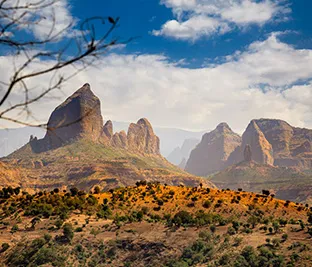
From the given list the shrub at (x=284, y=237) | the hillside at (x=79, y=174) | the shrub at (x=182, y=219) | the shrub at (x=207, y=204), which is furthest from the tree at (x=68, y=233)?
the hillside at (x=79, y=174)

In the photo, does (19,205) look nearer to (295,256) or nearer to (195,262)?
(195,262)

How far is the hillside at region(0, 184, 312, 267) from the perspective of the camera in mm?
37031

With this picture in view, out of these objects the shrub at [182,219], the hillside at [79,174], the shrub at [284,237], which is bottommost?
the shrub at [284,237]

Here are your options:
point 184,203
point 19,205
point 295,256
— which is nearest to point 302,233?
point 295,256

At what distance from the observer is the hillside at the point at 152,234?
37031 mm

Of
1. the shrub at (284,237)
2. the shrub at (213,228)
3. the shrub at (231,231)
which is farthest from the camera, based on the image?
the shrub at (213,228)

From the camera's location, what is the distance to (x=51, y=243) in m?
43.6

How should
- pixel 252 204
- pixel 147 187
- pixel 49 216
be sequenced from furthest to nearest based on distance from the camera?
1. pixel 147 187
2. pixel 252 204
3. pixel 49 216

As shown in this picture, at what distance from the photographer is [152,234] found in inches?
1797

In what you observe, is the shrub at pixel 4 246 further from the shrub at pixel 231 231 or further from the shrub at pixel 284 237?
the shrub at pixel 284 237

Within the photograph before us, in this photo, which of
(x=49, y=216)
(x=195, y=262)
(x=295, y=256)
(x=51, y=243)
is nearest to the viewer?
(x=295, y=256)

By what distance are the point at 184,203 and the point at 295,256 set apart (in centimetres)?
3255

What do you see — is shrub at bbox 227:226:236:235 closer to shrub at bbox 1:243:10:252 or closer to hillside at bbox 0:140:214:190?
shrub at bbox 1:243:10:252

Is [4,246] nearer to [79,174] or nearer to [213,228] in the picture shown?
[213,228]
